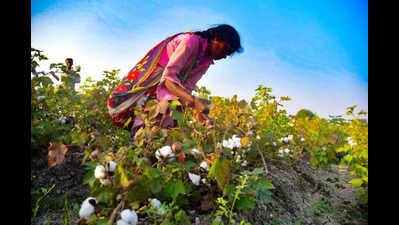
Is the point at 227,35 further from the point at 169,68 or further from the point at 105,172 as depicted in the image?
the point at 105,172

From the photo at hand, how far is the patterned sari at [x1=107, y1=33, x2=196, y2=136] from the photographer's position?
2.30 meters

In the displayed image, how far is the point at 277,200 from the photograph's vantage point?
1.79 m

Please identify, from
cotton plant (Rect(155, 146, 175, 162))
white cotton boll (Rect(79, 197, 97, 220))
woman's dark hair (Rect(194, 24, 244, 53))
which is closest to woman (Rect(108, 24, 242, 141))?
woman's dark hair (Rect(194, 24, 244, 53))

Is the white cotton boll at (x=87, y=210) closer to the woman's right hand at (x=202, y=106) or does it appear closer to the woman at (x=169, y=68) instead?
the woman's right hand at (x=202, y=106)

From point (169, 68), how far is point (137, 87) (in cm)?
43

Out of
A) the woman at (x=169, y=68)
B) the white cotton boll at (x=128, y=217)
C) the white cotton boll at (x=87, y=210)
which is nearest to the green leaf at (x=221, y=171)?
the white cotton boll at (x=128, y=217)

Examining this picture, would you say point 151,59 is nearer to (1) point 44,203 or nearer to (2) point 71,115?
(2) point 71,115

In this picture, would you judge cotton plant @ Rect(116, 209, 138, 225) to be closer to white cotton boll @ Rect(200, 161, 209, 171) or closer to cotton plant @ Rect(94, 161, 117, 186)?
cotton plant @ Rect(94, 161, 117, 186)

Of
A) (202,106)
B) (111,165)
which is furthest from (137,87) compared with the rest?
(111,165)
